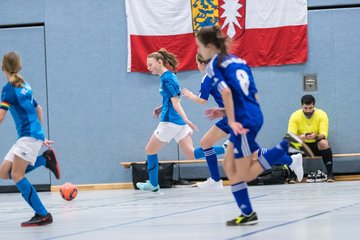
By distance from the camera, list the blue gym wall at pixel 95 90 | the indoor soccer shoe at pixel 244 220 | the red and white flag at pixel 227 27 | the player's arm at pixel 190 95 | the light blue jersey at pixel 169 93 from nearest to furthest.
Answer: the indoor soccer shoe at pixel 244 220
the player's arm at pixel 190 95
the light blue jersey at pixel 169 93
the red and white flag at pixel 227 27
the blue gym wall at pixel 95 90

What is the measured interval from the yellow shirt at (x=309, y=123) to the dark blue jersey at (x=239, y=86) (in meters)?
7.41

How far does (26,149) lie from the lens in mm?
6633

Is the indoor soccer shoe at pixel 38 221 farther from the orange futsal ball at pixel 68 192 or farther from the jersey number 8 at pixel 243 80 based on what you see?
the orange futsal ball at pixel 68 192

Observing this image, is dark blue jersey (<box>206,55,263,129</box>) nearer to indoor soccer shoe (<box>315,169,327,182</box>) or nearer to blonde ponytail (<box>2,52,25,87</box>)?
blonde ponytail (<box>2,52,25,87</box>)

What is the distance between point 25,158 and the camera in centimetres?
663

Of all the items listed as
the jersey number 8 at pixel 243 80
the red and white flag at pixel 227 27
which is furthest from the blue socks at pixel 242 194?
the red and white flag at pixel 227 27

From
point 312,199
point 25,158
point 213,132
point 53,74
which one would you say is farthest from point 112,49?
point 25,158

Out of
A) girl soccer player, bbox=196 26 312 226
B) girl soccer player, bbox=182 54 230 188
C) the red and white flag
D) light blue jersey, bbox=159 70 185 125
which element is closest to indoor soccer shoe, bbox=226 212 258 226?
girl soccer player, bbox=196 26 312 226

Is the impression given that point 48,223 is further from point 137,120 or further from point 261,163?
point 137,120

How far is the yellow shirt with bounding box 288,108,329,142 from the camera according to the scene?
1280cm

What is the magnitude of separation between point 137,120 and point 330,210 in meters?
7.68

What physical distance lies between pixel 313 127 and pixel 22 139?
23.9ft

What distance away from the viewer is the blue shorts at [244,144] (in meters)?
5.41

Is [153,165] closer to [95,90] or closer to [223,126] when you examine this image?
[223,126]
